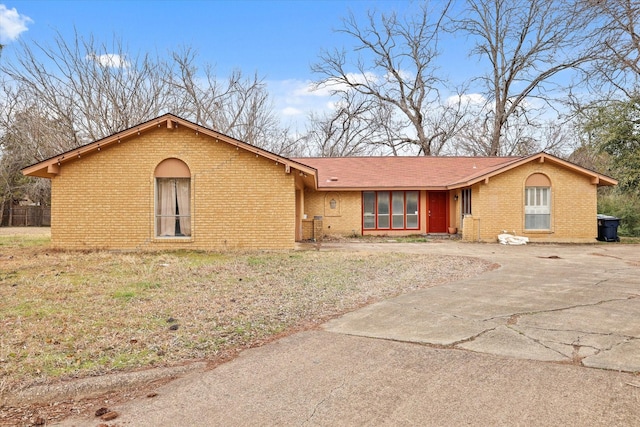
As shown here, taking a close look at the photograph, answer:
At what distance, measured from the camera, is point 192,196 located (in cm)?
1473

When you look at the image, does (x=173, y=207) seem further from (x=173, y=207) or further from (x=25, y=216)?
(x=25, y=216)

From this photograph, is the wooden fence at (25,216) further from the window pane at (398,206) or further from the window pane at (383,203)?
the window pane at (398,206)

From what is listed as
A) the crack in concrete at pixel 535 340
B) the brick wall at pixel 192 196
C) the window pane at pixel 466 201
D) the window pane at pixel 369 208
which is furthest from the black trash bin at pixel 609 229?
the crack in concrete at pixel 535 340

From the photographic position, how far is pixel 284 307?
21.7ft

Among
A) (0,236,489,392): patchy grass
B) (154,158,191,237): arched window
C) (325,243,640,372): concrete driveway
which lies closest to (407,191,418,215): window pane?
(0,236,489,392): patchy grass

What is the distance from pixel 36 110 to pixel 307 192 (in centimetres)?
1649

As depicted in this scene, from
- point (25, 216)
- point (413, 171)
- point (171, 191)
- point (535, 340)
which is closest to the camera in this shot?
point (535, 340)

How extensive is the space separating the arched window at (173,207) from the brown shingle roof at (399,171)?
7687 millimetres

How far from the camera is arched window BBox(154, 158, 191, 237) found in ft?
48.9

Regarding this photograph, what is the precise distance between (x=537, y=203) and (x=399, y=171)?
23.7ft

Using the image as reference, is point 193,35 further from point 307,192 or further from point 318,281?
point 318,281

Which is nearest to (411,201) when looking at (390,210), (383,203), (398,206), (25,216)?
(398,206)

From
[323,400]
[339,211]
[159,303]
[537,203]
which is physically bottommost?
[323,400]

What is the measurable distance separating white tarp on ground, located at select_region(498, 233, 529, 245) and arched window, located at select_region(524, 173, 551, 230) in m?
0.86
